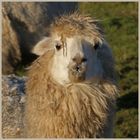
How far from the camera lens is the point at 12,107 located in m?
6.20

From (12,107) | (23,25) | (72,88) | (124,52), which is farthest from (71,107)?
(23,25)

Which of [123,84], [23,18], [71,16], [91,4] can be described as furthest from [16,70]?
[71,16]

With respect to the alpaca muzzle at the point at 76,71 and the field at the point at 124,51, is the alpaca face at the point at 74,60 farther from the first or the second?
the field at the point at 124,51

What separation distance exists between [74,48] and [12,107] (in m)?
1.81

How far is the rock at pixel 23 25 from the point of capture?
10906 millimetres

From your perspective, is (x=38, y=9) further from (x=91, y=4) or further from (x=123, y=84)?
(x=91, y=4)

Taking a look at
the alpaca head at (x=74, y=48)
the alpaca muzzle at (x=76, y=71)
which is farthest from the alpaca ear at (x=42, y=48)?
the alpaca muzzle at (x=76, y=71)

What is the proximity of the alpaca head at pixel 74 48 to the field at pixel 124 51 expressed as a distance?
0.52 meters

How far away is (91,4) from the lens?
14500 mm

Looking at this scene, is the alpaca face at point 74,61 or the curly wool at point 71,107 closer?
the alpaca face at point 74,61

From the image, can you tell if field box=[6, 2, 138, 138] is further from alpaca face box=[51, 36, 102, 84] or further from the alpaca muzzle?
the alpaca muzzle

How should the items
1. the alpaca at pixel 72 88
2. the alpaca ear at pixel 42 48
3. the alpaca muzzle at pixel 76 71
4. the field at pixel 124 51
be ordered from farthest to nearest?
the field at pixel 124 51 < the alpaca ear at pixel 42 48 < the alpaca at pixel 72 88 < the alpaca muzzle at pixel 76 71

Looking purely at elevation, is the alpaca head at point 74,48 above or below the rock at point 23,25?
below

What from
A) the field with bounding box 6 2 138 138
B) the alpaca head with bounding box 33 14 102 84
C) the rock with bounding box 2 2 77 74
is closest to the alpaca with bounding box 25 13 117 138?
the alpaca head with bounding box 33 14 102 84
